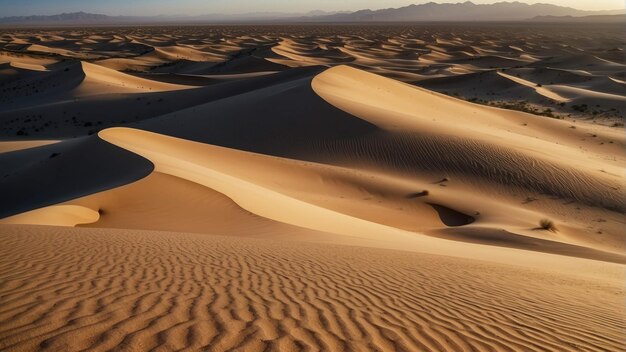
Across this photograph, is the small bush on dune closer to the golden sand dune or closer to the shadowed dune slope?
the golden sand dune

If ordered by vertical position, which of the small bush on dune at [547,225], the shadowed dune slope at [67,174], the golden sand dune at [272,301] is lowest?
the small bush on dune at [547,225]

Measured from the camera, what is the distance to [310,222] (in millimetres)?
11578

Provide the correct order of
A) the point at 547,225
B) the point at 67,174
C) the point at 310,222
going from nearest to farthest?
the point at 310,222, the point at 547,225, the point at 67,174

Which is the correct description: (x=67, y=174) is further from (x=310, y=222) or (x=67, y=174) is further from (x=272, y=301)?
(x=272, y=301)

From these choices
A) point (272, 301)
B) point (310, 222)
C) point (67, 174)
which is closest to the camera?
point (272, 301)

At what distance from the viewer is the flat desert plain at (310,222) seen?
14.5 ft

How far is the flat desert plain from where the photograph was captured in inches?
174

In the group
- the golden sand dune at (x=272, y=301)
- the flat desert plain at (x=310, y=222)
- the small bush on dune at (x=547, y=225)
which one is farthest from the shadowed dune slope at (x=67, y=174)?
the small bush on dune at (x=547, y=225)

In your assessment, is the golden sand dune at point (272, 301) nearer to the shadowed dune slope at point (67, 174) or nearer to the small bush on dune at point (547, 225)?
the shadowed dune slope at point (67, 174)

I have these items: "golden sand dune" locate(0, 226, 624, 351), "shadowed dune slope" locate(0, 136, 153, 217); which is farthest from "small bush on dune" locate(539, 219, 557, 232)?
"shadowed dune slope" locate(0, 136, 153, 217)

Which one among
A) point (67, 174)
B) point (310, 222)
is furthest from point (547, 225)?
point (67, 174)

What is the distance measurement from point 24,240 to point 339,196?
9.73m

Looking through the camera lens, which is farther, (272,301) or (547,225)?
(547,225)

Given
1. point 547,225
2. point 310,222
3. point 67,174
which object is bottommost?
point 547,225
